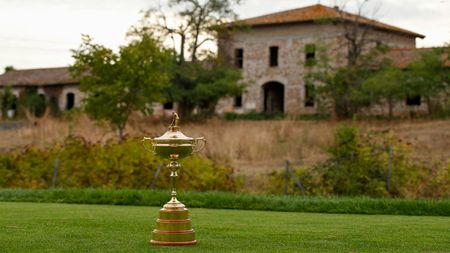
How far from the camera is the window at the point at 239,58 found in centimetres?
6253

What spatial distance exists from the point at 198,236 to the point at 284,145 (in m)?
26.9

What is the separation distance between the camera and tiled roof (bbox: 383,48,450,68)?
54781mm

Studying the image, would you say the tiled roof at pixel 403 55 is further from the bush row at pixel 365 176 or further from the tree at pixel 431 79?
the bush row at pixel 365 176

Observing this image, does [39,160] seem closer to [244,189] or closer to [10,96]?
[244,189]

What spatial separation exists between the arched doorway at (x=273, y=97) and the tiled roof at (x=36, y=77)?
51.0 ft

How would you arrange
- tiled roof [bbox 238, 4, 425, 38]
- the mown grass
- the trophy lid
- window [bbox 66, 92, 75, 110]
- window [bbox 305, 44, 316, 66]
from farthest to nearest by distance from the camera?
window [bbox 66, 92, 75, 110], tiled roof [bbox 238, 4, 425, 38], window [bbox 305, 44, 316, 66], the mown grass, the trophy lid

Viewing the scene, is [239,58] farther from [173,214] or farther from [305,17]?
[173,214]

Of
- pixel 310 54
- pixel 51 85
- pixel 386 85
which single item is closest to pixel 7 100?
pixel 51 85

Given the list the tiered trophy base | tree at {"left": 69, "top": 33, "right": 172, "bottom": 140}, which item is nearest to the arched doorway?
tree at {"left": 69, "top": 33, "right": 172, "bottom": 140}

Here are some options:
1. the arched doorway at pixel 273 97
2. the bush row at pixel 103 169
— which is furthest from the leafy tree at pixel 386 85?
the bush row at pixel 103 169

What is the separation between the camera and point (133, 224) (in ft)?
45.3

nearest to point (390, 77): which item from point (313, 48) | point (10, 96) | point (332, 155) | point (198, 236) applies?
point (313, 48)

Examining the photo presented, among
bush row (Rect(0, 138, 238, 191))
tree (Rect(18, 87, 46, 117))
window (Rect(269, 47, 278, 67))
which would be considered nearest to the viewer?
→ bush row (Rect(0, 138, 238, 191))

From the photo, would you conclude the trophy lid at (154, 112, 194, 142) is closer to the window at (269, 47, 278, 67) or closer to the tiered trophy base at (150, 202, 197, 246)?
the tiered trophy base at (150, 202, 197, 246)
